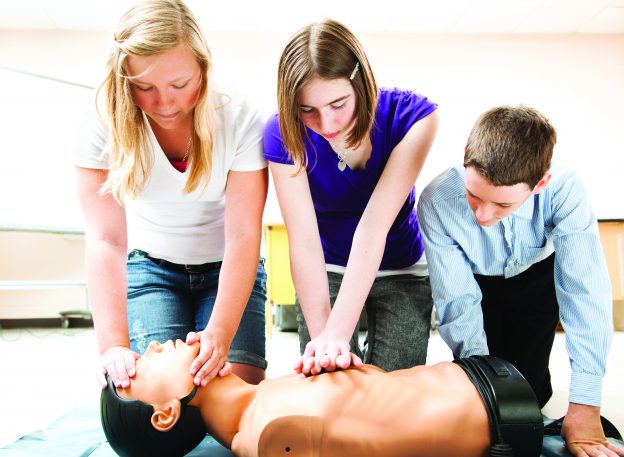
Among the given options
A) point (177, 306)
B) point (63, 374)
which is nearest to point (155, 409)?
point (177, 306)

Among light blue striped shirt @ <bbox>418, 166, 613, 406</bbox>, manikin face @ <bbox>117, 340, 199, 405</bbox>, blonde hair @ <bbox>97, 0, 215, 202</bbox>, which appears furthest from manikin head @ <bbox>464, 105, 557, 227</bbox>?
manikin face @ <bbox>117, 340, 199, 405</bbox>

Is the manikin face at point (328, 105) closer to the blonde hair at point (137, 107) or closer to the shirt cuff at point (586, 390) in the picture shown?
the blonde hair at point (137, 107)

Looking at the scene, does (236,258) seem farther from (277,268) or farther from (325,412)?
(277,268)

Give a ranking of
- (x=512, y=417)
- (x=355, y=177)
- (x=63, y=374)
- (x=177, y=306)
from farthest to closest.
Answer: (x=63, y=374)
(x=177, y=306)
(x=355, y=177)
(x=512, y=417)

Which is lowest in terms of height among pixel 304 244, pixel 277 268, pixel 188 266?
pixel 277 268

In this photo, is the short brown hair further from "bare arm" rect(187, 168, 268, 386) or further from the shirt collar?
"bare arm" rect(187, 168, 268, 386)

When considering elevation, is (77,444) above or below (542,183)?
below

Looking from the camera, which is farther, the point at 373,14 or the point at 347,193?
the point at 373,14

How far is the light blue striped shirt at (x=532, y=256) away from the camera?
1.37 m

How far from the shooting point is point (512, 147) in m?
1.34

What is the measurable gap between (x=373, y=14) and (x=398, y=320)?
12.6 ft

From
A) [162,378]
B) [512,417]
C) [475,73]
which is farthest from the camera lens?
[475,73]

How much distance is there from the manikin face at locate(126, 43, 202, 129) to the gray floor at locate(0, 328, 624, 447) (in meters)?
1.15

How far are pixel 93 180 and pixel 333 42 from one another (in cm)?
70
